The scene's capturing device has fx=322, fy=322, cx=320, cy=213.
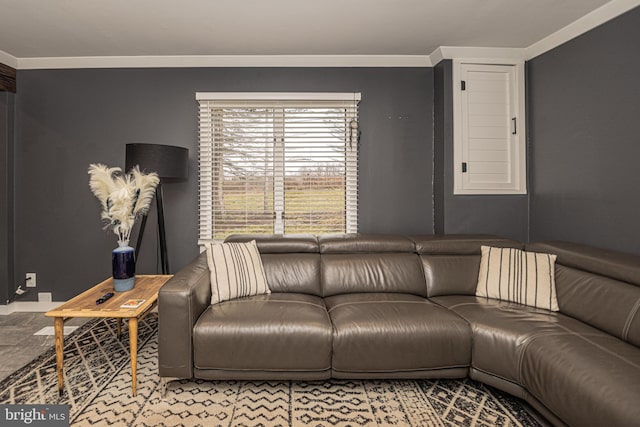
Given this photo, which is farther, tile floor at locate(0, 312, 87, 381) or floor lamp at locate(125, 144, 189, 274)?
floor lamp at locate(125, 144, 189, 274)

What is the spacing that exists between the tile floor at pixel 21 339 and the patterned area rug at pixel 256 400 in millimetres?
187

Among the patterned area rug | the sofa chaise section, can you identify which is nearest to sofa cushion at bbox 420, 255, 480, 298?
the sofa chaise section

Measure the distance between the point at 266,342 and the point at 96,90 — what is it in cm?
308

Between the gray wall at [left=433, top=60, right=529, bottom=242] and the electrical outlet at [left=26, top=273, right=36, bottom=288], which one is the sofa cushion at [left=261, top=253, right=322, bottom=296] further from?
the electrical outlet at [left=26, top=273, right=36, bottom=288]

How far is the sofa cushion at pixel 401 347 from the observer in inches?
73.4

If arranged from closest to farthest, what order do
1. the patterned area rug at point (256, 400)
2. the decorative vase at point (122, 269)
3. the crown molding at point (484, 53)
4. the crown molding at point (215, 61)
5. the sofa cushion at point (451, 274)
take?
1. the patterned area rug at point (256, 400)
2. the decorative vase at point (122, 269)
3. the sofa cushion at point (451, 274)
4. the crown molding at point (484, 53)
5. the crown molding at point (215, 61)

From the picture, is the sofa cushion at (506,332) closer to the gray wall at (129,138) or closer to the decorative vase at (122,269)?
the gray wall at (129,138)

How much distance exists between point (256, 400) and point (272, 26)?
2.69 m

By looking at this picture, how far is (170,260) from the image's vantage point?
127 inches

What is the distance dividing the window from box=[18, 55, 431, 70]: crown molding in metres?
0.31

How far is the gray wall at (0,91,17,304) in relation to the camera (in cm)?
315

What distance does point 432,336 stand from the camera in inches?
73.9

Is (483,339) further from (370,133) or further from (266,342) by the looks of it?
(370,133)

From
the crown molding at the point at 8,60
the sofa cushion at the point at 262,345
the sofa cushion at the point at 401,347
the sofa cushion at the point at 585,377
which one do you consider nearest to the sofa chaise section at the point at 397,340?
the sofa cushion at the point at 401,347
